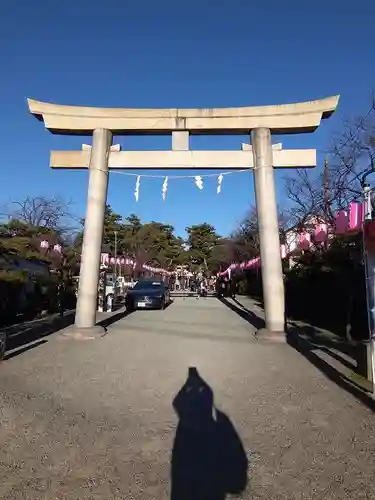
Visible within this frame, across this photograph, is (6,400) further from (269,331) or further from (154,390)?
(269,331)

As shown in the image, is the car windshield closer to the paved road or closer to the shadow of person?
the paved road

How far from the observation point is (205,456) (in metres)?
4.57

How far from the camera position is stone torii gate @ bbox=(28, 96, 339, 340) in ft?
44.0

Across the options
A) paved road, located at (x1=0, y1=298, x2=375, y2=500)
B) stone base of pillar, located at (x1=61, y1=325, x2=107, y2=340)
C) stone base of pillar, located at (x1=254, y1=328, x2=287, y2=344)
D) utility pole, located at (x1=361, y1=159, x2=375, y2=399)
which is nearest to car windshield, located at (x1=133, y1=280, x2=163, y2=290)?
stone base of pillar, located at (x1=61, y1=325, x2=107, y2=340)

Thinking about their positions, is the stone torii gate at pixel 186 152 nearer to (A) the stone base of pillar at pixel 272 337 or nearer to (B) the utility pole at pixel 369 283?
(A) the stone base of pillar at pixel 272 337

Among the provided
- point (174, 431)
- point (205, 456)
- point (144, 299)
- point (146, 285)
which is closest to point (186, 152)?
point (174, 431)

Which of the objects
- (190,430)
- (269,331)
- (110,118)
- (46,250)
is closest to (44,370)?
(190,430)

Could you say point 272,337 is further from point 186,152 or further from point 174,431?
point 174,431

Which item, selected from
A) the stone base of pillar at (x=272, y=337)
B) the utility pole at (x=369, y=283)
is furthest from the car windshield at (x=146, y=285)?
the utility pole at (x=369, y=283)

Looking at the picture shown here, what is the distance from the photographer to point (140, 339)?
1353 centimetres

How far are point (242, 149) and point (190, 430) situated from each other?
32.3ft

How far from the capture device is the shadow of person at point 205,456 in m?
3.86

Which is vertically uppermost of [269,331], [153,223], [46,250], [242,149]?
[153,223]

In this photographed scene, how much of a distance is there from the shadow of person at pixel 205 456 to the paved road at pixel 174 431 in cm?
2
